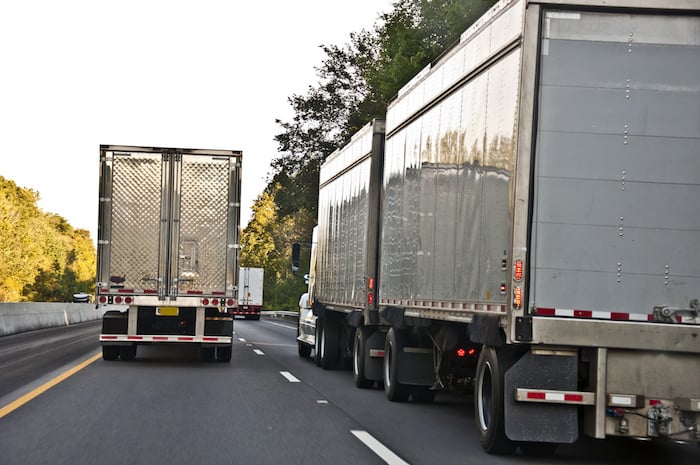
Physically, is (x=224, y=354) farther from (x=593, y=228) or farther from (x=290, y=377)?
(x=593, y=228)

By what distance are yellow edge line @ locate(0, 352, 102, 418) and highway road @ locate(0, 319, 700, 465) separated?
0.02 meters

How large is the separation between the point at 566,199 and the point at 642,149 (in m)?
0.73

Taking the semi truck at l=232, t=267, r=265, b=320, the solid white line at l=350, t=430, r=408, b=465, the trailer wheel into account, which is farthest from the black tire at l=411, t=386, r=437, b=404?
the semi truck at l=232, t=267, r=265, b=320

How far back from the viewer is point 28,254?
350 ft

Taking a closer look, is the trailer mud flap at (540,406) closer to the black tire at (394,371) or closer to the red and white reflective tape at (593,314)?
the red and white reflective tape at (593,314)

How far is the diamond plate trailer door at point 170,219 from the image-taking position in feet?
61.6

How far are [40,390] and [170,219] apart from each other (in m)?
5.99

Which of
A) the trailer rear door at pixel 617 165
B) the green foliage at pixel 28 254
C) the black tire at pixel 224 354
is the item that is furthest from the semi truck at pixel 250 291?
the green foliage at pixel 28 254

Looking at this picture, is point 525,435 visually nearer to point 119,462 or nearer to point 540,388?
point 540,388

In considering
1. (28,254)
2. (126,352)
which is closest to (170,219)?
(126,352)

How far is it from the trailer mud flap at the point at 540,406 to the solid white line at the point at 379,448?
936mm

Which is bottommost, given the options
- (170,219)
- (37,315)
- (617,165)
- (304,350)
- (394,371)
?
(37,315)

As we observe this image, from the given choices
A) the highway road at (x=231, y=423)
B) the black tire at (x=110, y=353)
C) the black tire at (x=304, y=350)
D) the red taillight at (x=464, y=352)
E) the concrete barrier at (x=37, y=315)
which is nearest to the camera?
the highway road at (x=231, y=423)

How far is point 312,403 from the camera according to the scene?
42.5ft
